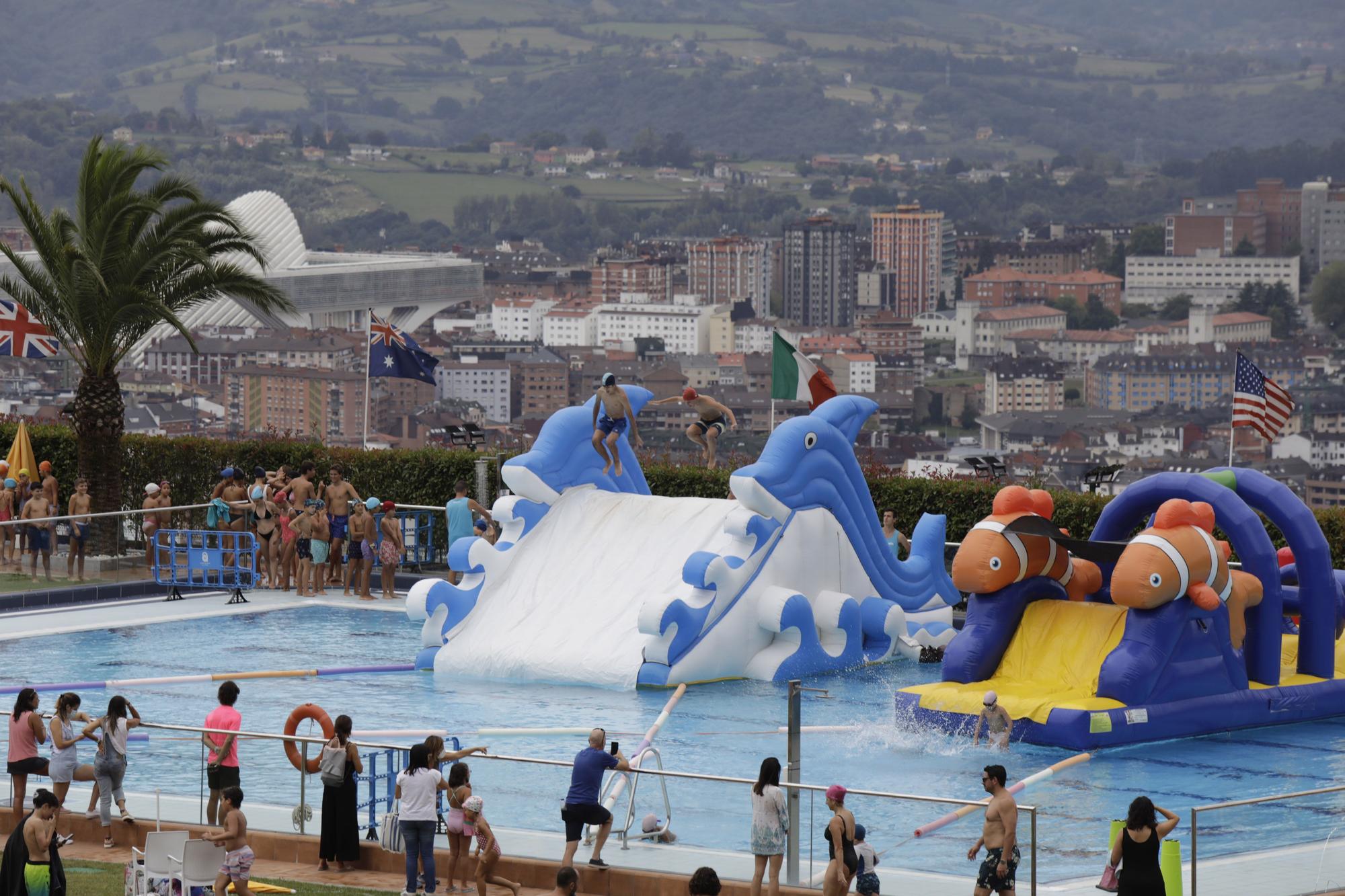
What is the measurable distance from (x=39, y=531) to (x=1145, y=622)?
44.2 feet

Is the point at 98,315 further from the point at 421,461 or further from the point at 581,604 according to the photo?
the point at 581,604

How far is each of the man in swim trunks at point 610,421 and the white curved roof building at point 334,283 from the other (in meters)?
113

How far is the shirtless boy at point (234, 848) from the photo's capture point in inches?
434

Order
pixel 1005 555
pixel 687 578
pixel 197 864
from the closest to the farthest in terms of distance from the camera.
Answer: pixel 197 864 < pixel 1005 555 < pixel 687 578

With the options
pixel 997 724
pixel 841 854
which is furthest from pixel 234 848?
pixel 997 724

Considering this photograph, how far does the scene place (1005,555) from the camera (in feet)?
55.5

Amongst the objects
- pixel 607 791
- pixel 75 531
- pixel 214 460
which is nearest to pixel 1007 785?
pixel 607 791

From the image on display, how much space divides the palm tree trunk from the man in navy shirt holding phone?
1643 cm

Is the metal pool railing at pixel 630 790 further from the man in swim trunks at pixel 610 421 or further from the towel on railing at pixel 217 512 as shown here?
the towel on railing at pixel 217 512

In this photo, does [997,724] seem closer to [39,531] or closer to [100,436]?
[39,531]

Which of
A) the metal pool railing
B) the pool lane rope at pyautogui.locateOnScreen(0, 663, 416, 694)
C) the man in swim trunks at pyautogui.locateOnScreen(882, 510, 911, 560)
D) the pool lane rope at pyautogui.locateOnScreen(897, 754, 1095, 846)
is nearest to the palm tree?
the pool lane rope at pyautogui.locateOnScreen(0, 663, 416, 694)

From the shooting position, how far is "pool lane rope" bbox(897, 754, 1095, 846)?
10.9 meters

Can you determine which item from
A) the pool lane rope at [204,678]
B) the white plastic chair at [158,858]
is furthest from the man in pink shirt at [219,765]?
the pool lane rope at [204,678]

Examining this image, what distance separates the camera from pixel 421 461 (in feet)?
87.1
